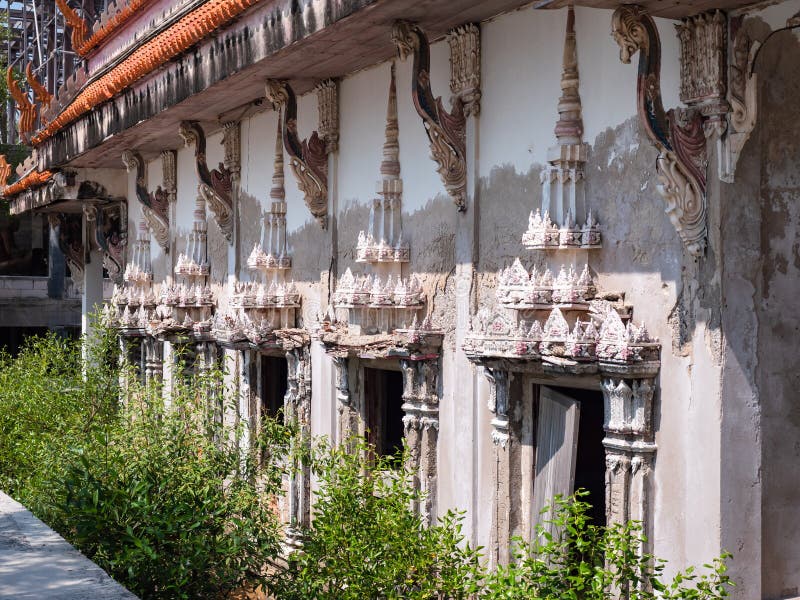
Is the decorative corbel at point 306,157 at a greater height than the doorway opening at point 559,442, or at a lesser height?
greater

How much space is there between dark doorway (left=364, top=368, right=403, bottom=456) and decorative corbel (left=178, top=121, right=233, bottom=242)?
3595mm

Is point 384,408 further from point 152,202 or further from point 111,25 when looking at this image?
point 111,25

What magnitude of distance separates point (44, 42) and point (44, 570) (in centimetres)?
2169

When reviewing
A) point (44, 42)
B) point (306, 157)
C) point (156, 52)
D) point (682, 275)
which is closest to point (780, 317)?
point (682, 275)

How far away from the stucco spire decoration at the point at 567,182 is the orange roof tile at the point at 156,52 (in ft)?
10.3

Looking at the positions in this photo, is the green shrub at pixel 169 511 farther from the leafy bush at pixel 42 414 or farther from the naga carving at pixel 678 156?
the naga carving at pixel 678 156

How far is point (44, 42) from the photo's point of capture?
2475cm

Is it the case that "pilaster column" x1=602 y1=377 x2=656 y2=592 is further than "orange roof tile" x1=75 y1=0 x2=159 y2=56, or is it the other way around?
"orange roof tile" x1=75 y1=0 x2=159 y2=56

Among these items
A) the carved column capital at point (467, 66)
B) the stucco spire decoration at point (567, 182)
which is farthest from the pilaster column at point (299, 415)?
the stucco spire decoration at point (567, 182)

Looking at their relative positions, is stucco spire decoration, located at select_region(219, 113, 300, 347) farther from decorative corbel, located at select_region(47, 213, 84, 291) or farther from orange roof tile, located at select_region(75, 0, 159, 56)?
decorative corbel, located at select_region(47, 213, 84, 291)

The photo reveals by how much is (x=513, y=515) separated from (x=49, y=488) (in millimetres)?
3569

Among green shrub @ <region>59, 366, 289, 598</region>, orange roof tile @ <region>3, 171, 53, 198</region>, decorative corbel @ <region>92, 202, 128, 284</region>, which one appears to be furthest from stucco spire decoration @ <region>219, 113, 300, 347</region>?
orange roof tile @ <region>3, 171, 53, 198</region>

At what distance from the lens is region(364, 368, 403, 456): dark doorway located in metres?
10.1

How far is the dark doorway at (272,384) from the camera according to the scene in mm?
12359
